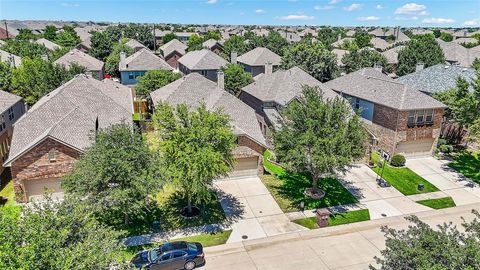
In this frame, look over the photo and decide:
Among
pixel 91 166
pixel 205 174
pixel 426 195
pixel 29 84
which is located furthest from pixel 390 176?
pixel 29 84

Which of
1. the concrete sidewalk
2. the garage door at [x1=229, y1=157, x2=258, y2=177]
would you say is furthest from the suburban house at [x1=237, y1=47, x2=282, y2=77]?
the concrete sidewalk

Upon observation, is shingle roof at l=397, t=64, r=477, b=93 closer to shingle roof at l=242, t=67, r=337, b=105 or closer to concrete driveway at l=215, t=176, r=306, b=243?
shingle roof at l=242, t=67, r=337, b=105

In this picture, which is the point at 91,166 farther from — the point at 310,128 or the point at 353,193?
the point at 353,193

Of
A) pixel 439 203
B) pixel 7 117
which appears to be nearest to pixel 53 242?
pixel 7 117

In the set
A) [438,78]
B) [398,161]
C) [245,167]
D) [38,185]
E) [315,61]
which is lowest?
[398,161]

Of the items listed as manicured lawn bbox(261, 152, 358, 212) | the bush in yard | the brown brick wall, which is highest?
the brown brick wall

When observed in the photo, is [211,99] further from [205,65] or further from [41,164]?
[205,65]
